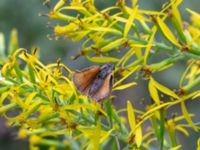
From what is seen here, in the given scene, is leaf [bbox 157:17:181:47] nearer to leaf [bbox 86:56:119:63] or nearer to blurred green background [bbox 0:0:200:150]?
leaf [bbox 86:56:119:63]

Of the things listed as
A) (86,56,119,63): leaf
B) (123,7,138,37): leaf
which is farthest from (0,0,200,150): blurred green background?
(123,7,138,37): leaf

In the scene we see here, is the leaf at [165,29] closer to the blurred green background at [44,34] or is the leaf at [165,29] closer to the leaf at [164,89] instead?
the leaf at [164,89]

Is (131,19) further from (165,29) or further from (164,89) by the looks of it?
(164,89)

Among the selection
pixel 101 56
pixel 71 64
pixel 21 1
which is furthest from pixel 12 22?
pixel 101 56

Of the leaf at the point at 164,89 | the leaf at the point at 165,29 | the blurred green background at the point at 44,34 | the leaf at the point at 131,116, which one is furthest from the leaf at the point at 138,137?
the blurred green background at the point at 44,34

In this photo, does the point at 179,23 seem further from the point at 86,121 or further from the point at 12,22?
the point at 12,22

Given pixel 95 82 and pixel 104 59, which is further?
pixel 104 59

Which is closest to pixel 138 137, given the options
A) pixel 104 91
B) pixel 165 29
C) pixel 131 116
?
pixel 131 116
